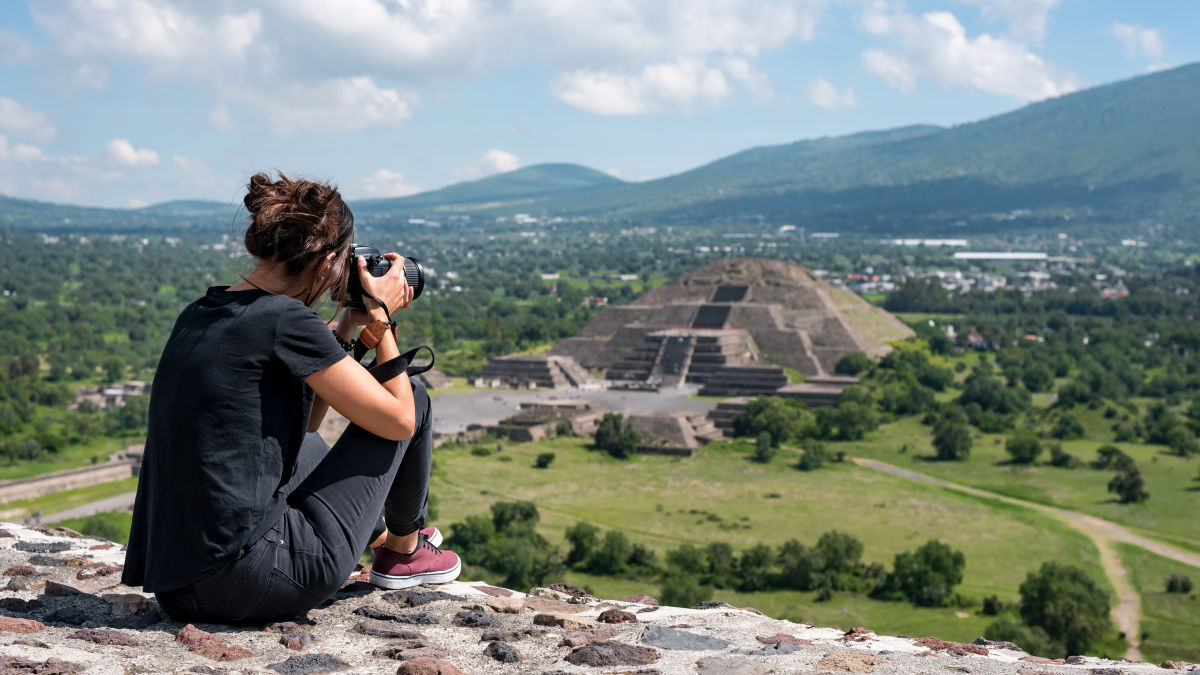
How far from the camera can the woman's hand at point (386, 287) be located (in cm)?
502

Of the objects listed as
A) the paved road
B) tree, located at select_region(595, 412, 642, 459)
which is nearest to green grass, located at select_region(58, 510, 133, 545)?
the paved road

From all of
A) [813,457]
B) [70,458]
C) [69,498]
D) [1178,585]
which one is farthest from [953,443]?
[70,458]

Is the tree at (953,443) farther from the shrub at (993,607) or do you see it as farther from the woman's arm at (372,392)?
the woman's arm at (372,392)

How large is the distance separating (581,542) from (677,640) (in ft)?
75.8

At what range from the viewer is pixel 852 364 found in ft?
191

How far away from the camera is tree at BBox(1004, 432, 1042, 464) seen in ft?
132

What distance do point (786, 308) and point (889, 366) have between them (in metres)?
11.6

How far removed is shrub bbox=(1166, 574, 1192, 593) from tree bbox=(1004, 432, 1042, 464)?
44.9ft

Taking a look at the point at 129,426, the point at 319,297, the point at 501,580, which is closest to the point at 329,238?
the point at 319,297

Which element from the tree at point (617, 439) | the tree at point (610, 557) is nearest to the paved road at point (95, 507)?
the tree at point (610, 557)

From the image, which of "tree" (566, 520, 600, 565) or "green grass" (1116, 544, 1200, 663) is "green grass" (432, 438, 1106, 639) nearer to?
"tree" (566, 520, 600, 565)

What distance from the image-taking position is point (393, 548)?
5.75 meters

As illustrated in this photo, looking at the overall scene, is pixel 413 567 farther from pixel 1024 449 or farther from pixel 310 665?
pixel 1024 449

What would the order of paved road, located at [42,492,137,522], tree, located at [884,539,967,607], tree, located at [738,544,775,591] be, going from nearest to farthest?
tree, located at [884,539,967,607], tree, located at [738,544,775,591], paved road, located at [42,492,137,522]
